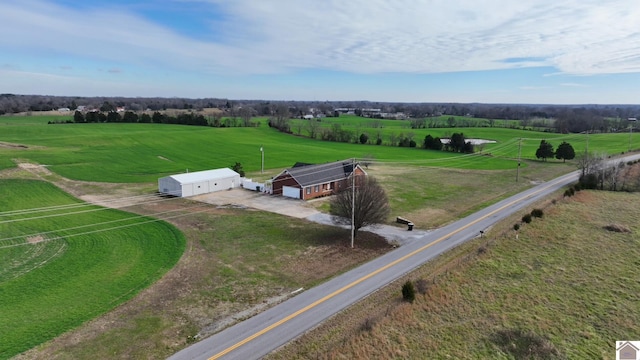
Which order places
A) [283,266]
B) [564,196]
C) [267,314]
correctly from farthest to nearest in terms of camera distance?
A: [564,196] → [283,266] → [267,314]

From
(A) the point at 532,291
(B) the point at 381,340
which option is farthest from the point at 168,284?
(A) the point at 532,291

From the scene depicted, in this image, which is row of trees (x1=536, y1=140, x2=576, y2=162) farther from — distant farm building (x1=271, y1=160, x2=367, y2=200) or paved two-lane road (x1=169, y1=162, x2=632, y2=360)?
paved two-lane road (x1=169, y1=162, x2=632, y2=360)

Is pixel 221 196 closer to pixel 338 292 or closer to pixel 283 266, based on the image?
pixel 283 266

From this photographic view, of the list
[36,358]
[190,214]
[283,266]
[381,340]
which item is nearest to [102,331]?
[36,358]

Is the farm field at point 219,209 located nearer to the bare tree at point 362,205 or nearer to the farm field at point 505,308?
the bare tree at point 362,205

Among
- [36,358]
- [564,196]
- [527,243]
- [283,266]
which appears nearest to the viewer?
[36,358]

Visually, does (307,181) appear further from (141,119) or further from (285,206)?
(141,119)

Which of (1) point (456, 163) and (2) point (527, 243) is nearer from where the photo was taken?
(2) point (527, 243)

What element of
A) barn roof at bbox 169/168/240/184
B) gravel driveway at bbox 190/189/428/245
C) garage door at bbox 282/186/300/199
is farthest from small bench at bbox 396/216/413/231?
barn roof at bbox 169/168/240/184
